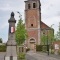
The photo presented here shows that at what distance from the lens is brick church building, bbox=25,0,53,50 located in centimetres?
7325

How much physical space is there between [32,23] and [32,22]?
0.32 m

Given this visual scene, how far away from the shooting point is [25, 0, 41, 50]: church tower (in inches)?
2884

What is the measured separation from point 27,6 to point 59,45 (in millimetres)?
38418

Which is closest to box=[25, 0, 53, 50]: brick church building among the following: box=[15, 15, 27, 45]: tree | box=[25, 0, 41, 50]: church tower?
box=[25, 0, 41, 50]: church tower

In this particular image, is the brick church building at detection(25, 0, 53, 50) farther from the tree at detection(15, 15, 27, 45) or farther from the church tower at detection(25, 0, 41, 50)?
the tree at detection(15, 15, 27, 45)

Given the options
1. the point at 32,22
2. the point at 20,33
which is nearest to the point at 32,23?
the point at 32,22

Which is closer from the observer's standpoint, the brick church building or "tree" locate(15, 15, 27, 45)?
"tree" locate(15, 15, 27, 45)

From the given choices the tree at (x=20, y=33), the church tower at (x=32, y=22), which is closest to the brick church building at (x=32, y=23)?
the church tower at (x=32, y=22)

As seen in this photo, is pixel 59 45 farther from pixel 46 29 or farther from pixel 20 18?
pixel 46 29

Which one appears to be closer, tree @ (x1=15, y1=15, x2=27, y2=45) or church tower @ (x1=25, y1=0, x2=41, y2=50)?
tree @ (x1=15, y1=15, x2=27, y2=45)

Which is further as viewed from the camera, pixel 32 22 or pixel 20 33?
pixel 32 22

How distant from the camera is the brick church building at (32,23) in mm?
73250

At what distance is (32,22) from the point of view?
2918 inches

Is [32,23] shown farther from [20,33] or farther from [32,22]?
[20,33]
